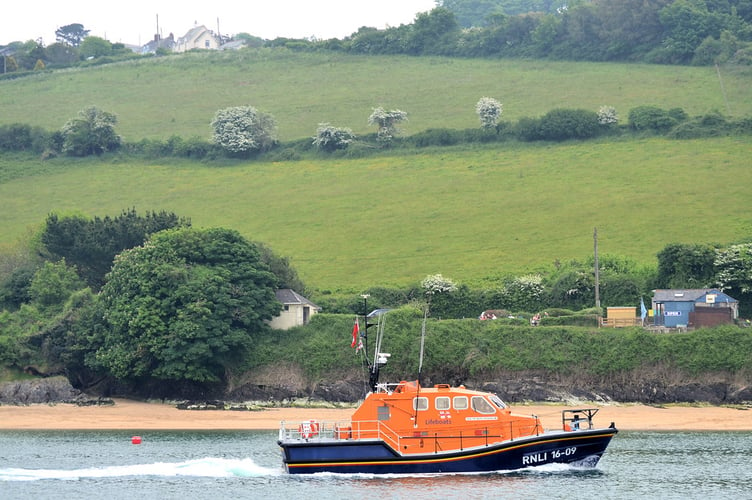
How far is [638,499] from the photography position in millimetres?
35469

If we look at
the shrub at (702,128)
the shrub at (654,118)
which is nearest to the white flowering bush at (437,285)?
the shrub at (702,128)

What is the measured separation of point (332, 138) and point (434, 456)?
265 feet

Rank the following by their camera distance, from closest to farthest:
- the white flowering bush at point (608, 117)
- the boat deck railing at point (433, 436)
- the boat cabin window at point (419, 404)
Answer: the boat deck railing at point (433, 436) → the boat cabin window at point (419, 404) → the white flowering bush at point (608, 117)

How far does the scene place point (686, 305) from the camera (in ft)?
221

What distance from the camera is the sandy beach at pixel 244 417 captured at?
5562cm

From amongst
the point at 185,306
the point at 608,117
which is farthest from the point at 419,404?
the point at 608,117

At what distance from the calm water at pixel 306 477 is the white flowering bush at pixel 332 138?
69.5 metres

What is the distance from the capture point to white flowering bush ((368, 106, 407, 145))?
383 ft

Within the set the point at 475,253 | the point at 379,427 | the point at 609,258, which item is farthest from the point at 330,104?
the point at 379,427

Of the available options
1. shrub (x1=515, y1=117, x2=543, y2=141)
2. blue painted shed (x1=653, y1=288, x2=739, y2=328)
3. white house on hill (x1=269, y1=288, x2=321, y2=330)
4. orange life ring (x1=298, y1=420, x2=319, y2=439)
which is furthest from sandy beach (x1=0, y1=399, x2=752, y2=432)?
shrub (x1=515, y1=117, x2=543, y2=141)

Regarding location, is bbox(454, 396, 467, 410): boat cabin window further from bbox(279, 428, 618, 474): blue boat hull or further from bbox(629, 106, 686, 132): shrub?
bbox(629, 106, 686, 132): shrub

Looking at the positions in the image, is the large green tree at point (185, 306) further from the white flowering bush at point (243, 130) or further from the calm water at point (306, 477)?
the white flowering bush at point (243, 130)

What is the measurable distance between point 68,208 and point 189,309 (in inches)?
1703

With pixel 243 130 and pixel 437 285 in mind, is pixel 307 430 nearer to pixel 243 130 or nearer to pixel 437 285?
pixel 437 285
